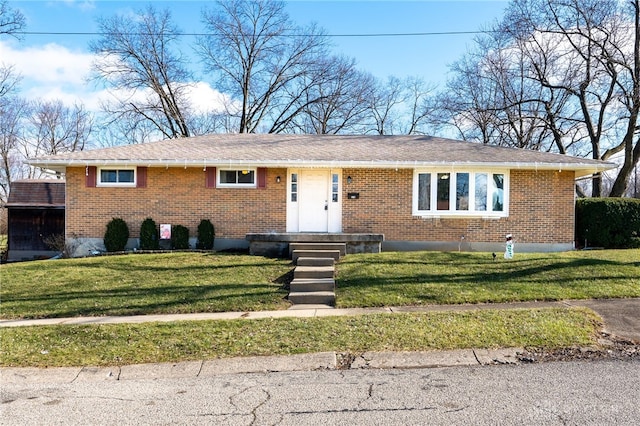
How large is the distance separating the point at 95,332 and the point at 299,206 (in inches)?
327

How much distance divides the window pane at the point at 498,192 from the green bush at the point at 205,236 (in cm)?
862

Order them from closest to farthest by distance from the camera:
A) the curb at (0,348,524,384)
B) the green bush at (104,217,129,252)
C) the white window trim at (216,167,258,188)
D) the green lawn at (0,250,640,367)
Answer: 1. the curb at (0,348,524,384)
2. the green lawn at (0,250,640,367)
3. the green bush at (104,217,129,252)
4. the white window trim at (216,167,258,188)

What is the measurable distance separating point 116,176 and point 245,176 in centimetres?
399

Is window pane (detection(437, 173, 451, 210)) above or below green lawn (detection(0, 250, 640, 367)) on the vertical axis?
above

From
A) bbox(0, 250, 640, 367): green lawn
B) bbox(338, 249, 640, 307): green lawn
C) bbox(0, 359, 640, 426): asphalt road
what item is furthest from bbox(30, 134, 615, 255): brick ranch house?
bbox(0, 359, 640, 426): asphalt road

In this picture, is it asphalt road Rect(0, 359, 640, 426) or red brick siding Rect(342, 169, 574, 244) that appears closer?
asphalt road Rect(0, 359, 640, 426)

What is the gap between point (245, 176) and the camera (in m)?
14.4

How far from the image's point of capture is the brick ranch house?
13953 mm

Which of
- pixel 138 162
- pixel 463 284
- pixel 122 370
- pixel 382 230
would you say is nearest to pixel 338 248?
pixel 382 230

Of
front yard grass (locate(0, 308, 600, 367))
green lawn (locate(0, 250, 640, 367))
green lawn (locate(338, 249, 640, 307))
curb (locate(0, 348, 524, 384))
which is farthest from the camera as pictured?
green lawn (locate(338, 249, 640, 307))

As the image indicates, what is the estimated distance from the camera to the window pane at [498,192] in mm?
14023

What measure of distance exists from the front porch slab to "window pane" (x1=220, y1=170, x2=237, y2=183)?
2.29 meters

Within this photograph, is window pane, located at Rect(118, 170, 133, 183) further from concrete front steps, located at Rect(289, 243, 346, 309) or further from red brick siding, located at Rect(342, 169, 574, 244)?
red brick siding, located at Rect(342, 169, 574, 244)

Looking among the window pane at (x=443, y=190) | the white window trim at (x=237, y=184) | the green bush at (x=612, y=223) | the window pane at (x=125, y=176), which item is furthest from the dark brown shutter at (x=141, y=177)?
the green bush at (x=612, y=223)
